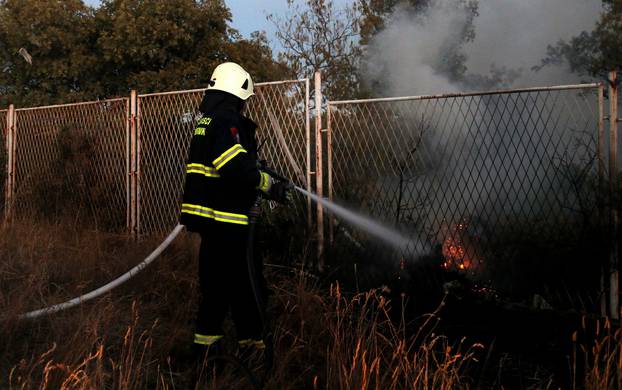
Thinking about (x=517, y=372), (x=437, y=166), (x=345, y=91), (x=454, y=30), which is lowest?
(x=517, y=372)

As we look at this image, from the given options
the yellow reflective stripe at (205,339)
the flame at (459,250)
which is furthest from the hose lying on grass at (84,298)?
the flame at (459,250)

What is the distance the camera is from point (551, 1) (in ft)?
34.7

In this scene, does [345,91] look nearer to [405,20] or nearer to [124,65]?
[405,20]

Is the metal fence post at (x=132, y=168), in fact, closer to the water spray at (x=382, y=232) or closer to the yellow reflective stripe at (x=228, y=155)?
the water spray at (x=382, y=232)

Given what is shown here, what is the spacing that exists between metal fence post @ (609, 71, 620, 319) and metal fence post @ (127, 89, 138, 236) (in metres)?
4.94

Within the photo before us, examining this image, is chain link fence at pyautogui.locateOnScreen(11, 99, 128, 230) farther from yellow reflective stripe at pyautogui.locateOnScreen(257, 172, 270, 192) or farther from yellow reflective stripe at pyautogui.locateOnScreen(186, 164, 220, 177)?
yellow reflective stripe at pyautogui.locateOnScreen(257, 172, 270, 192)

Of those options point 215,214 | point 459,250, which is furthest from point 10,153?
point 459,250

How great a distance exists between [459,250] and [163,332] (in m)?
2.79

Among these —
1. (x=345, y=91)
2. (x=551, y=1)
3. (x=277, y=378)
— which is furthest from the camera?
(x=345, y=91)

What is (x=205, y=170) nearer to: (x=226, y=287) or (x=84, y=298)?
(x=226, y=287)

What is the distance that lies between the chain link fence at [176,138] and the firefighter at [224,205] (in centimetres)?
225

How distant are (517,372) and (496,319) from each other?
0.71 meters

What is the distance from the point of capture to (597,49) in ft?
31.8

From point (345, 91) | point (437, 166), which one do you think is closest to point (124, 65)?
point (345, 91)
